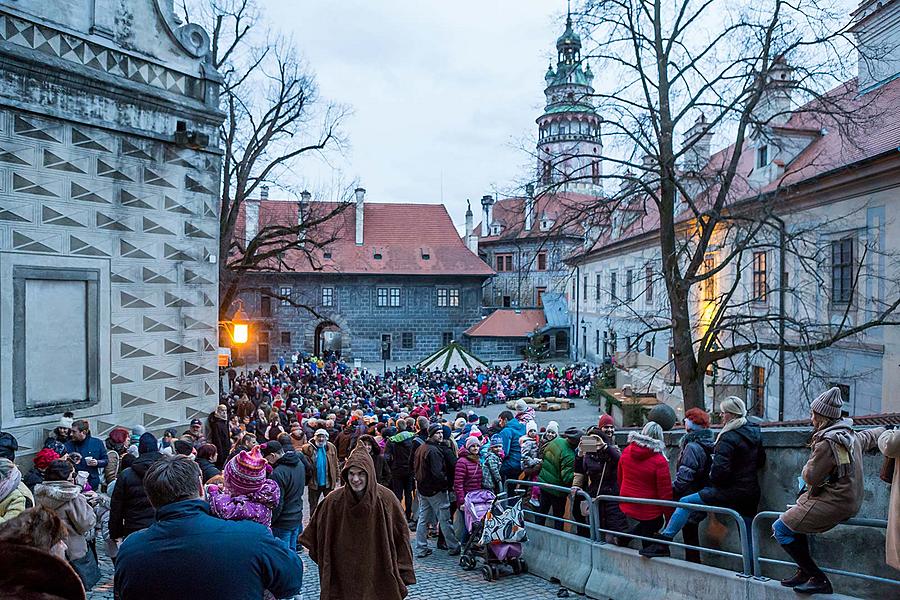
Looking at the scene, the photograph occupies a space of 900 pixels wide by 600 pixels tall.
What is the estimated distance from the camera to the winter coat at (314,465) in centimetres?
952

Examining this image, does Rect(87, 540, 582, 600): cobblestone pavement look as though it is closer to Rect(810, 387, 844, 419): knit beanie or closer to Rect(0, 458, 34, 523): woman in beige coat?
Rect(0, 458, 34, 523): woman in beige coat

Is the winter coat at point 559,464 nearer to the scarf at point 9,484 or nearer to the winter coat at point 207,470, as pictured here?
the winter coat at point 207,470

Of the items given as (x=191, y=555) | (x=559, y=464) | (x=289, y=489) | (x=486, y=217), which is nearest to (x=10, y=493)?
(x=289, y=489)

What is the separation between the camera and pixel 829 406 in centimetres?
465

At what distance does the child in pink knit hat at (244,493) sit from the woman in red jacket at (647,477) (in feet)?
11.7

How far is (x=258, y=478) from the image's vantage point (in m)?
4.41

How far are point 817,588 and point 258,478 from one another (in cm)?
403

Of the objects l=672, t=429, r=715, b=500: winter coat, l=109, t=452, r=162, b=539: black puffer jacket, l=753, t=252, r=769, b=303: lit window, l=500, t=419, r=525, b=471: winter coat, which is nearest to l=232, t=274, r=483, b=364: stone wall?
l=753, t=252, r=769, b=303: lit window

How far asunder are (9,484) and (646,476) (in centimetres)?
525

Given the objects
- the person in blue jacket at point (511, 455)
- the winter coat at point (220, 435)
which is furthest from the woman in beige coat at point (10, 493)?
the winter coat at point (220, 435)

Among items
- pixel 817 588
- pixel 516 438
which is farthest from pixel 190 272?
pixel 817 588

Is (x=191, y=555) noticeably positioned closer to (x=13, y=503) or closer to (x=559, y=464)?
(x=13, y=503)

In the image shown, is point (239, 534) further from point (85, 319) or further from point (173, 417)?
point (173, 417)

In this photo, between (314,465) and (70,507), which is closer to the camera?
(70,507)
